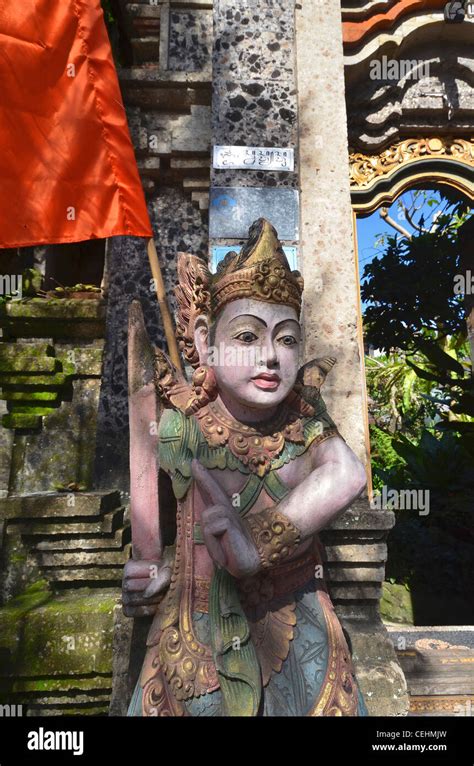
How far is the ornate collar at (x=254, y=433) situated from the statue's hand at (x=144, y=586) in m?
0.53

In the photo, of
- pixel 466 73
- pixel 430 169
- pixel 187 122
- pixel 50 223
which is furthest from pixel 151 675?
pixel 466 73

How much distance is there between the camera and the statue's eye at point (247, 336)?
1913mm

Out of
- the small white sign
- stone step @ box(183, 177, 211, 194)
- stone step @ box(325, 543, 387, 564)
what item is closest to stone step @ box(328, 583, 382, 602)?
stone step @ box(325, 543, 387, 564)

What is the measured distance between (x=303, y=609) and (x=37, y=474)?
1909mm

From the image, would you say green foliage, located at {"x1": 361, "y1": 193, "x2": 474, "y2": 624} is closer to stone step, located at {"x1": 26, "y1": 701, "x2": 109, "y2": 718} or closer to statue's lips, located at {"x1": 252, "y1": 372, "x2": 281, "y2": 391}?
stone step, located at {"x1": 26, "y1": 701, "x2": 109, "y2": 718}

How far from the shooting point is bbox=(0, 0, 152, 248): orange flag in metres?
2.57

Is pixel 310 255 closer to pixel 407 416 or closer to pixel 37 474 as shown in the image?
pixel 37 474

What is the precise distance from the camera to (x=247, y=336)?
1.92 meters

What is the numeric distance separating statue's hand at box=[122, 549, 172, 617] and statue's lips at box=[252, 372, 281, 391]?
0.80 metres

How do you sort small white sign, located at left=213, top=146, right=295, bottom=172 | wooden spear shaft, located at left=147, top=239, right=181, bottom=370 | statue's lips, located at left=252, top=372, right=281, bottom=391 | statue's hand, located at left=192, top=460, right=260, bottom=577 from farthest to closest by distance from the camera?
small white sign, located at left=213, top=146, right=295, bottom=172 → wooden spear shaft, located at left=147, top=239, right=181, bottom=370 → statue's lips, located at left=252, top=372, right=281, bottom=391 → statue's hand, located at left=192, top=460, right=260, bottom=577

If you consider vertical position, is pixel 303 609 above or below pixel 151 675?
above

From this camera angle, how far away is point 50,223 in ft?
8.61

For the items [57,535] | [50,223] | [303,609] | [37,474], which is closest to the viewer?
[303,609]

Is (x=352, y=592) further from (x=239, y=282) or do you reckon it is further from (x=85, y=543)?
(x=239, y=282)
